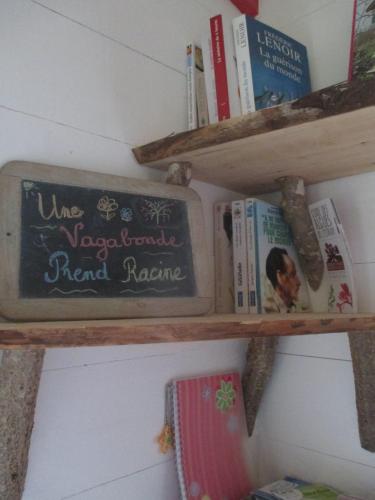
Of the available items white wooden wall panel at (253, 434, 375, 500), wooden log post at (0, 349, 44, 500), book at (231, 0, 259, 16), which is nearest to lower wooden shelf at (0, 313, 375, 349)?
wooden log post at (0, 349, 44, 500)

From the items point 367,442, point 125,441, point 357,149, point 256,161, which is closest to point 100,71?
point 256,161

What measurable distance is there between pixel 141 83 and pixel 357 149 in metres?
0.48

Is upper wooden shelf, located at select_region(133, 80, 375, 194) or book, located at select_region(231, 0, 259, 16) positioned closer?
upper wooden shelf, located at select_region(133, 80, 375, 194)

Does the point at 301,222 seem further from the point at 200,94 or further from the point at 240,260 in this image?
the point at 200,94

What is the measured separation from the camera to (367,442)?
856 mm

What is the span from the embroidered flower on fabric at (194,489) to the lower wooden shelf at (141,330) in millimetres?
426

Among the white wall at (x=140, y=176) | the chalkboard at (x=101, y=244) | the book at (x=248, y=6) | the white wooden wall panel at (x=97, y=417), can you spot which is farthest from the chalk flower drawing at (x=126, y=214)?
the book at (x=248, y=6)

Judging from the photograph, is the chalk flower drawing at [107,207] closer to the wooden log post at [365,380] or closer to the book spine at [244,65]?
the book spine at [244,65]

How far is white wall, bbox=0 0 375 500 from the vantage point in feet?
2.35

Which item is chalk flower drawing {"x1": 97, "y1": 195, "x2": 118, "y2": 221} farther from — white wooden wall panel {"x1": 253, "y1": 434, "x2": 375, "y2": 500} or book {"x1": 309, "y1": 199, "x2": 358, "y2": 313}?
white wooden wall panel {"x1": 253, "y1": 434, "x2": 375, "y2": 500}

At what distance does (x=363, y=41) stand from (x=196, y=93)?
1.17 feet

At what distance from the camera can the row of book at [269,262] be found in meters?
0.91

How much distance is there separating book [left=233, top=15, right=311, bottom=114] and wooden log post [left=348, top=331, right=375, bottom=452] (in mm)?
520

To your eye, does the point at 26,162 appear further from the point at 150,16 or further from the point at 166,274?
the point at 150,16
